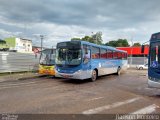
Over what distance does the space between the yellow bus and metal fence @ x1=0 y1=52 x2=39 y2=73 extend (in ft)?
12.5

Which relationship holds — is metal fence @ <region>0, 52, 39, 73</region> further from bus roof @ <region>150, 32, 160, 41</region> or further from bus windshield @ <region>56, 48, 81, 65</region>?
bus roof @ <region>150, 32, 160, 41</region>

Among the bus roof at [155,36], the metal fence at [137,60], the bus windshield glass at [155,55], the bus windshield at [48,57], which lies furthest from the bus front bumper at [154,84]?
the metal fence at [137,60]

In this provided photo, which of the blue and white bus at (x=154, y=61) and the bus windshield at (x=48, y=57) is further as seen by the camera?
the bus windshield at (x=48, y=57)

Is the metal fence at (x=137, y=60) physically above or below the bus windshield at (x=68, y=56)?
below

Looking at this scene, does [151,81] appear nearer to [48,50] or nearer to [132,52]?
[48,50]

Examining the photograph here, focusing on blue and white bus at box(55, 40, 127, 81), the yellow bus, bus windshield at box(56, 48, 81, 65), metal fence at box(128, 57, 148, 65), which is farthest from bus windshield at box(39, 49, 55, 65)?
metal fence at box(128, 57, 148, 65)

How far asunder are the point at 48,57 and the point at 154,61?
11125 mm

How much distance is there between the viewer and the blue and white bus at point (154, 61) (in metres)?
10.7

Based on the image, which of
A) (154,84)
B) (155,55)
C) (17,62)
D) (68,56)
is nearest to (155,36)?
(155,55)

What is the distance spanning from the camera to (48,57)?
1989cm

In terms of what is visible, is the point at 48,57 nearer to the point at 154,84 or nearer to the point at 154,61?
the point at 154,61

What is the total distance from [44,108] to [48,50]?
12810 mm

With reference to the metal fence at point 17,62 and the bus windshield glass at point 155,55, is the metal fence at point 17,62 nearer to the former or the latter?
the metal fence at point 17,62

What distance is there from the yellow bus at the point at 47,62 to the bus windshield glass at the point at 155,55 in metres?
9.97
